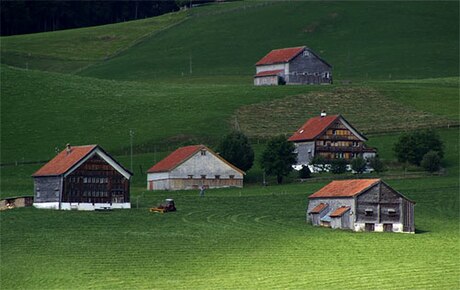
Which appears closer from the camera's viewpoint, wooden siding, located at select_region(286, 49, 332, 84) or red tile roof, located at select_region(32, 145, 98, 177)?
red tile roof, located at select_region(32, 145, 98, 177)

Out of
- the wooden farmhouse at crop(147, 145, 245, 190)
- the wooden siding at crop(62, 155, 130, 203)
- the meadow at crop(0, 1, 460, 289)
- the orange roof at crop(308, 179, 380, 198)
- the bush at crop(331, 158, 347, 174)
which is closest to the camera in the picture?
the meadow at crop(0, 1, 460, 289)

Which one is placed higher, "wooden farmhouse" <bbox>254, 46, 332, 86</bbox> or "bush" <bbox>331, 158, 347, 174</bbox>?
"wooden farmhouse" <bbox>254, 46, 332, 86</bbox>

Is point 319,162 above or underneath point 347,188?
above

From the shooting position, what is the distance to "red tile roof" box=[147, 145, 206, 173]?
11775 centimetres

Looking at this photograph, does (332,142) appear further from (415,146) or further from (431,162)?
(431,162)

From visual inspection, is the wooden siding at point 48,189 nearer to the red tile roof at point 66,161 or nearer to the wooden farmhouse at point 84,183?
the wooden farmhouse at point 84,183

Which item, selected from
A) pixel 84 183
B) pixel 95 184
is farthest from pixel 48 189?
pixel 95 184

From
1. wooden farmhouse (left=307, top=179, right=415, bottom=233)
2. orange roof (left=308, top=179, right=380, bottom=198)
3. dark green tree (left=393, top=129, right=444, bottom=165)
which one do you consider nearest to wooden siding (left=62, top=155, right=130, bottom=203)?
orange roof (left=308, top=179, right=380, bottom=198)

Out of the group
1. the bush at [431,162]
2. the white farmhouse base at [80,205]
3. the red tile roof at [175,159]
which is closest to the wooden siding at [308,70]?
the red tile roof at [175,159]

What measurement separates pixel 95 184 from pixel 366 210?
21.8m

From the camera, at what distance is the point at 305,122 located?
A: 464ft

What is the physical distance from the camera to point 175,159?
394 feet

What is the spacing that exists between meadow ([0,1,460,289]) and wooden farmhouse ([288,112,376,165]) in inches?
109

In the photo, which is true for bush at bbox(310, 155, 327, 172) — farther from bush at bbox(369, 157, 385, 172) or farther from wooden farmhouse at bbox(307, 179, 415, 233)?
wooden farmhouse at bbox(307, 179, 415, 233)
